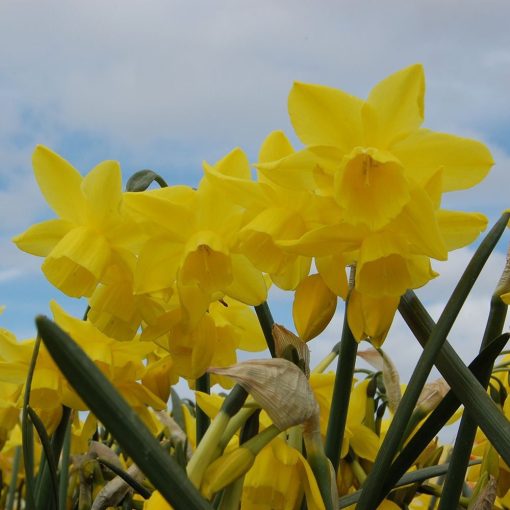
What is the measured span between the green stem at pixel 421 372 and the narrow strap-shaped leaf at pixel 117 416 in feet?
1.01

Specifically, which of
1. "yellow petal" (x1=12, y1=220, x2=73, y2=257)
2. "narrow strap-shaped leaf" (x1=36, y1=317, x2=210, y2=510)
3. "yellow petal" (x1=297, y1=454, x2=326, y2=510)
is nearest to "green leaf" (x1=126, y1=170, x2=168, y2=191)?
"yellow petal" (x1=12, y1=220, x2=73, y2=257)

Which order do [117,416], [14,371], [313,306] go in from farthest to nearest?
[14,371], [313,306], [117,416]

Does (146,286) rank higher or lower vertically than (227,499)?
higher

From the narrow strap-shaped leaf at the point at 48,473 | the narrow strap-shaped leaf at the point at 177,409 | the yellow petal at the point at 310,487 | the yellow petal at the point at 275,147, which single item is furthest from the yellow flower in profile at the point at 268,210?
the narrow strap-shaped leaf at the point at 177,409

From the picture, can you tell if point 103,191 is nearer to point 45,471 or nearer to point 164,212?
point 164,212

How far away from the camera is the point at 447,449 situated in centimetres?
221

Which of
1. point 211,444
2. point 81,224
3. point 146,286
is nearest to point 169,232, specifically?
point 146,286

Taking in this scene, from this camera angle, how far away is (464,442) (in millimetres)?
1093

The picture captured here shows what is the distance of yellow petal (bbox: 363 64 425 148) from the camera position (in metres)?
0.90

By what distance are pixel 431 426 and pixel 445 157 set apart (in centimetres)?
32

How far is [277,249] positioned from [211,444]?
24cm

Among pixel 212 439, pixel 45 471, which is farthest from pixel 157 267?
pixel 45 471

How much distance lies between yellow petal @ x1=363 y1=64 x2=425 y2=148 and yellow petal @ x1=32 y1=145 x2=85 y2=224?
463 mm

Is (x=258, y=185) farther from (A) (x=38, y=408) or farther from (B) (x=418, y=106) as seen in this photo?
(A) (x=38, y=408)
